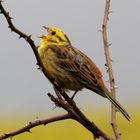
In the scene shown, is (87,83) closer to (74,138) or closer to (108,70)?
(108,70)

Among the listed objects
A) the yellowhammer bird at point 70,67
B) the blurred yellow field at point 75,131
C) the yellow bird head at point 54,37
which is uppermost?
the yellow bird head at point 54,37

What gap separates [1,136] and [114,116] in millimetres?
647

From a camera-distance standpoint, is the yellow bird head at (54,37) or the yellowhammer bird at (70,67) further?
the yellow bird head at (54,37)

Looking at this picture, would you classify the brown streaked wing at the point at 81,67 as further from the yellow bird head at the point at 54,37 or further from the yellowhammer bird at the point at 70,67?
the yellow bird head at the point at 54,37

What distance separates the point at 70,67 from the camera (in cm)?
486

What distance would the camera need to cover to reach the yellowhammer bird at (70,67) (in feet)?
15.5

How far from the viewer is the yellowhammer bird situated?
472 centimetres

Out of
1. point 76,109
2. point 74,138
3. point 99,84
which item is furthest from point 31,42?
point 74,138

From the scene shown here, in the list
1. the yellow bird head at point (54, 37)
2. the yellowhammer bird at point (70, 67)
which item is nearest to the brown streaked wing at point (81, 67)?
the yellowhammer bird at point (70, 67)

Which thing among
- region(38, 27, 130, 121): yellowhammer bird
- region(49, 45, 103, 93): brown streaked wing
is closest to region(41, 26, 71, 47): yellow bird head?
region(38, 27, 130, 121): yellowhammer bird

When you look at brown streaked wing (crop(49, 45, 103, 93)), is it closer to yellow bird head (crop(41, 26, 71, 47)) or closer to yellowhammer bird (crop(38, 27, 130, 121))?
yellowhammer bird (crop(38, 27, 130, 121))

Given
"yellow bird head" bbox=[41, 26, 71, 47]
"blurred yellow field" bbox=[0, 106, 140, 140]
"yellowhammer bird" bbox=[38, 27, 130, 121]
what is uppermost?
"yellow bird head" bbox=[41, 26, 71, 47]

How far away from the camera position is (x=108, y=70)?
3996 mm

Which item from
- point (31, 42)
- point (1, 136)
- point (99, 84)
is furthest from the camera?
point (99, 84)
